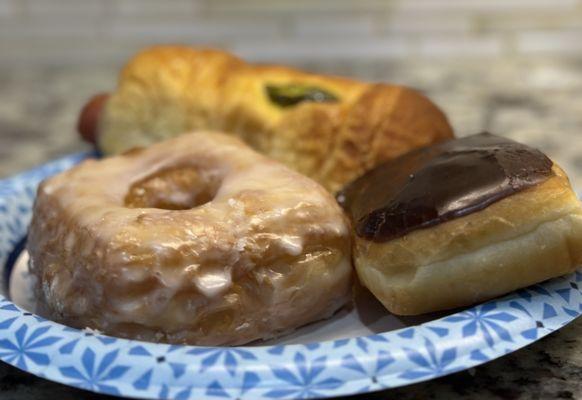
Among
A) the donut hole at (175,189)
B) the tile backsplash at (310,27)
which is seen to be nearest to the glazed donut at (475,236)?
the donut hole at (175,189)

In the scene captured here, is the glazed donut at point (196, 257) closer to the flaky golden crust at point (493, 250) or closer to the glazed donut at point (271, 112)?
the flaky golden crust at point (493, 250)

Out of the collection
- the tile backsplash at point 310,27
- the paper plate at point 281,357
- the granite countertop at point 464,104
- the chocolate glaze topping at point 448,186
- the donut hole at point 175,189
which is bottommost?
the granite countertop at point 464,104

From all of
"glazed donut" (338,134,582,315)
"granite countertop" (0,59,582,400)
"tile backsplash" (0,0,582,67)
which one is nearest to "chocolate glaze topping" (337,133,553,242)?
"glazed donut" (338,134,582,315)

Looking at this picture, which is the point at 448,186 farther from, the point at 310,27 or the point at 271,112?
the point at 310,27

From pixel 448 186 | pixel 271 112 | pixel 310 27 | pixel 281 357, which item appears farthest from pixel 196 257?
pixel 310 27

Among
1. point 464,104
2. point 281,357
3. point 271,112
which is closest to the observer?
point 281,357

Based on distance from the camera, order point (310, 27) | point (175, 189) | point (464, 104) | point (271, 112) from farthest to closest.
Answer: point (310, 27) → point (464, 104) → point (271, 112) → point (175, 189)
